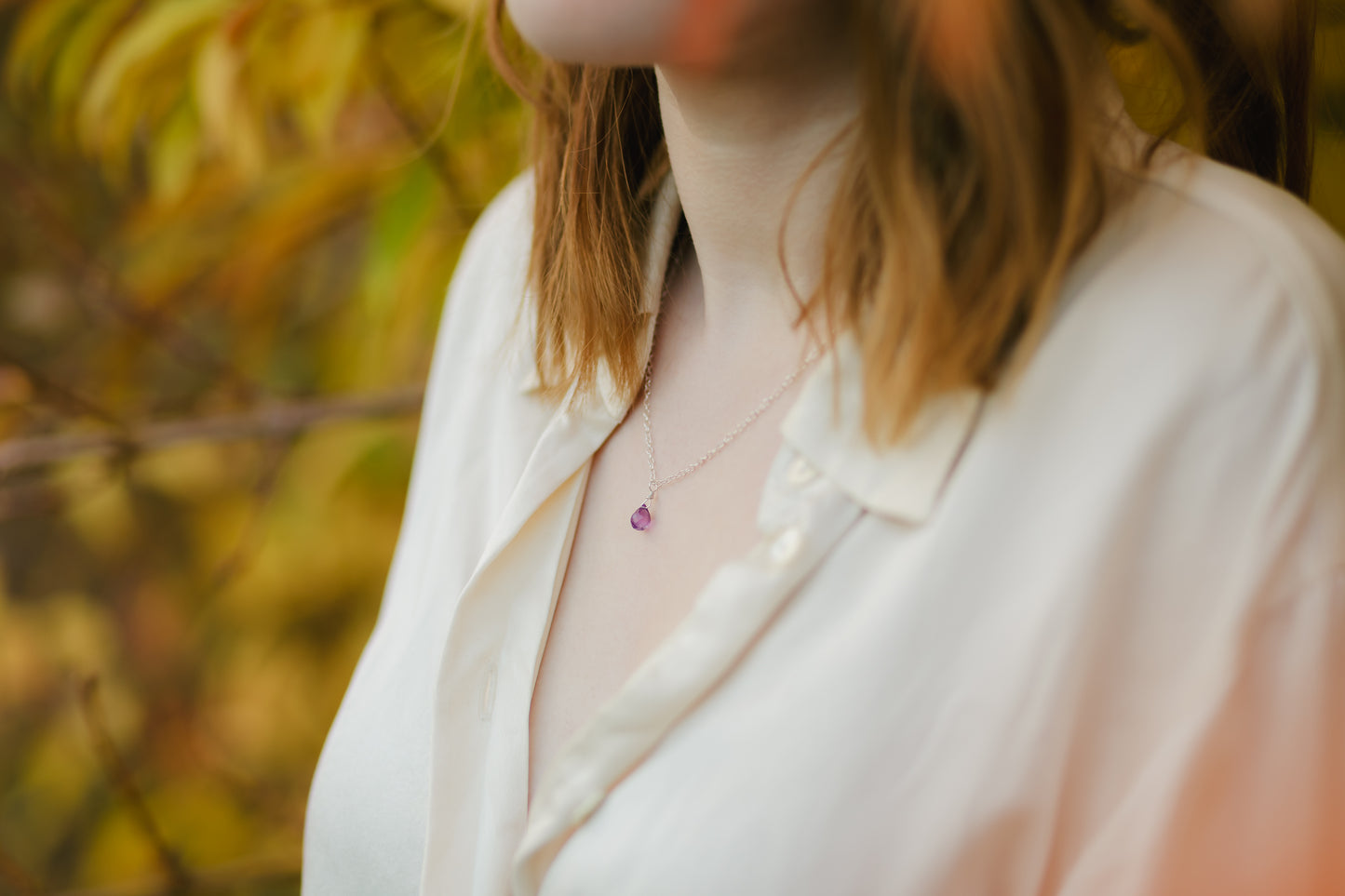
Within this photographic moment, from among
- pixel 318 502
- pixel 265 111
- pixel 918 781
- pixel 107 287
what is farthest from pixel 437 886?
pixel 107 287

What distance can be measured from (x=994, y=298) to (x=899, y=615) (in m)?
0.15

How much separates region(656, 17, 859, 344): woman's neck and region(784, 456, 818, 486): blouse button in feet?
0.31

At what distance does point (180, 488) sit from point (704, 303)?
89 centimetres

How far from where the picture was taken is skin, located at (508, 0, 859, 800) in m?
0.50

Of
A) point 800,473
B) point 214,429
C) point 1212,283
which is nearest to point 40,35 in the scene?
point 214,429

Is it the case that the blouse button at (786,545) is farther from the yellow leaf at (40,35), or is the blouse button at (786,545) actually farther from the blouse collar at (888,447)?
the yellow leaf at (40,35)

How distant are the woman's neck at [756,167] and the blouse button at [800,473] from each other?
0.10 meters

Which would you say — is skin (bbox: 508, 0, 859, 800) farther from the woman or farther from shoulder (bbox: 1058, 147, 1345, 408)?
shoulder (bbox: 1058, 147, 1345, 408)

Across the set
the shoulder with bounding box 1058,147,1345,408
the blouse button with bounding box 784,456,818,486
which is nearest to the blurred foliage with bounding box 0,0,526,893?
the blouse button with bounding box 784,456,818,486

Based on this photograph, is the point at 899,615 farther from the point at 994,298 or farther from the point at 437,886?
the point at 437,886

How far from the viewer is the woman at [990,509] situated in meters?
0.43

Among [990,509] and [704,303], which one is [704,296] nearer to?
[704,303]

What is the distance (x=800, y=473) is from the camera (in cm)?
52

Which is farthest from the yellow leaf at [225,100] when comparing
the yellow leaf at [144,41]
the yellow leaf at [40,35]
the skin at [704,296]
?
the skin at [704,296]
